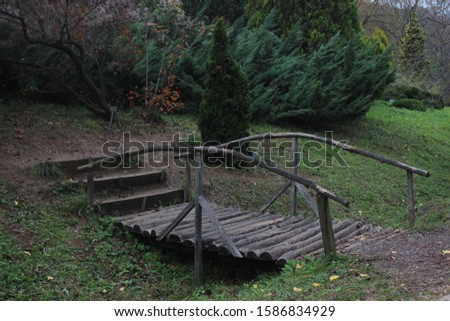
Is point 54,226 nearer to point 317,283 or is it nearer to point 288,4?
point 317,283

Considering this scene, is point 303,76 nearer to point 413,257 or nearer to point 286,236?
point 286,236

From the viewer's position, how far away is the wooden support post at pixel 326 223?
519 centimetres

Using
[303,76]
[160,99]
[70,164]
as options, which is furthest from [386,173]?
[70,164]

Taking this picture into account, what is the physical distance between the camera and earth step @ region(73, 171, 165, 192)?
7.78 meters

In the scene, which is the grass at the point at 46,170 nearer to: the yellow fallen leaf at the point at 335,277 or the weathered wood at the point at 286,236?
the weathered wood at the point at 286,236

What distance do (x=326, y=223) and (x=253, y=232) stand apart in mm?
1656

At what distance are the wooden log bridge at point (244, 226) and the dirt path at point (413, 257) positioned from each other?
1.32ft

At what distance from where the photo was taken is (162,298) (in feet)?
19.7

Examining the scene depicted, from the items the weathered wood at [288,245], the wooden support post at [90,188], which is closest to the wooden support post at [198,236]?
the weathered wood at [288,245]

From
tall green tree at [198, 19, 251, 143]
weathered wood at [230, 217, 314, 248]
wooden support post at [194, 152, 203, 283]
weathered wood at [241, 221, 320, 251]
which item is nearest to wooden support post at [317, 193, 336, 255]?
weathered wood at [241, 221, 320, 251]

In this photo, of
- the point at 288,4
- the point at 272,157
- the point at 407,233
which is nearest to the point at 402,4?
the point at 288,4

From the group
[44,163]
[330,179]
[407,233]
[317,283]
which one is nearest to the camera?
[317,283]

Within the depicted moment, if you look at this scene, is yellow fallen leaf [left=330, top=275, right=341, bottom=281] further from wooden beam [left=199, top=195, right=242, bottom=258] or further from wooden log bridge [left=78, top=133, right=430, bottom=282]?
wooden beam [left=199, top=195, right=242, bottom=258]

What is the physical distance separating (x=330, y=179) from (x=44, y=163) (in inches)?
217
